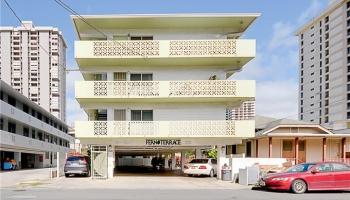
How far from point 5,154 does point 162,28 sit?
115 ft

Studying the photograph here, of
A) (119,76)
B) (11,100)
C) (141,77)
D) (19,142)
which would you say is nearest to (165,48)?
(141,77)

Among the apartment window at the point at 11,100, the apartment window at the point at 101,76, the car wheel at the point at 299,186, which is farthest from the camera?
the apartment window at the point at 11,100

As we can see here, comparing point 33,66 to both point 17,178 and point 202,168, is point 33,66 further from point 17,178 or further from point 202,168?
point 202,168

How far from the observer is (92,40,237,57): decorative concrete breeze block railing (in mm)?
29484

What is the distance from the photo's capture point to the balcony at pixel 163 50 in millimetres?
29438

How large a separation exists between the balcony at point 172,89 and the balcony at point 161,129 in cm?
169

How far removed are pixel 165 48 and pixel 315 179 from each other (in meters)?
14.4

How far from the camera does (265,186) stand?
64.2 feet

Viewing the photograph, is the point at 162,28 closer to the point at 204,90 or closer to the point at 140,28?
the point at 140,28

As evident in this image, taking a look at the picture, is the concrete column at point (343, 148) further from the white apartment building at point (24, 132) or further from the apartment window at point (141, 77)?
the white apartment building at point (24, 132)

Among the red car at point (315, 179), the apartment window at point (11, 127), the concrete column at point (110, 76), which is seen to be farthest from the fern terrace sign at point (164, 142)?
the apartment window at point (11, 127)

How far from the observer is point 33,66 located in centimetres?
10362

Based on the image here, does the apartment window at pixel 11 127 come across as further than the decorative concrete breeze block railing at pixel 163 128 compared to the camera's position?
Yes

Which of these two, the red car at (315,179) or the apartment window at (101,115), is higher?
the apartment window at (101,115)
